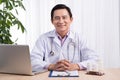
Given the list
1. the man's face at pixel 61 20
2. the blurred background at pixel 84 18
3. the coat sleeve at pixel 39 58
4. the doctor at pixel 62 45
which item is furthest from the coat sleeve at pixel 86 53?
the blurred background at pixel 84 18

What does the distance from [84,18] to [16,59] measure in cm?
214

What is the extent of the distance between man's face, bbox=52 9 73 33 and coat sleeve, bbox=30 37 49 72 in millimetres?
237

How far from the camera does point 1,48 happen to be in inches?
73.2

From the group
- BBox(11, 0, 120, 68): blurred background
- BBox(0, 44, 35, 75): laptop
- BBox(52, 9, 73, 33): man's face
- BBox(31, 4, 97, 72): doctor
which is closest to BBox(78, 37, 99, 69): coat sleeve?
BBox(31, 4, 97, 72): doctor

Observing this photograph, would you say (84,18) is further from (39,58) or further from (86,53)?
(39,58)

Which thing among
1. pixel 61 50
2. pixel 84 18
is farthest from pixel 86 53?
pixel 84 18

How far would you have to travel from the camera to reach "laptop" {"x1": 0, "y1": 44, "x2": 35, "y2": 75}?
177 centimetres

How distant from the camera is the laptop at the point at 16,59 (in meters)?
1.77

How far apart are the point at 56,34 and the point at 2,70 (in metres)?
0.80

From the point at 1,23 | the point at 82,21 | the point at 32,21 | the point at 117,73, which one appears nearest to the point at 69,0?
the point at 82,21

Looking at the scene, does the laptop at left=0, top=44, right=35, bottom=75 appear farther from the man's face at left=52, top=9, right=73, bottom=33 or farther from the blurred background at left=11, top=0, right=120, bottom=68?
the blurred background at left=11, top=0, right=120, bottom=68

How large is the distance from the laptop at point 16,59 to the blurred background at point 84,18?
6.20ft

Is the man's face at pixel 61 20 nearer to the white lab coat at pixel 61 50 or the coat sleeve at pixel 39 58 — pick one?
the white lab coat at pixel 61 50

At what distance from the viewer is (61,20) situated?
2.47 meters
